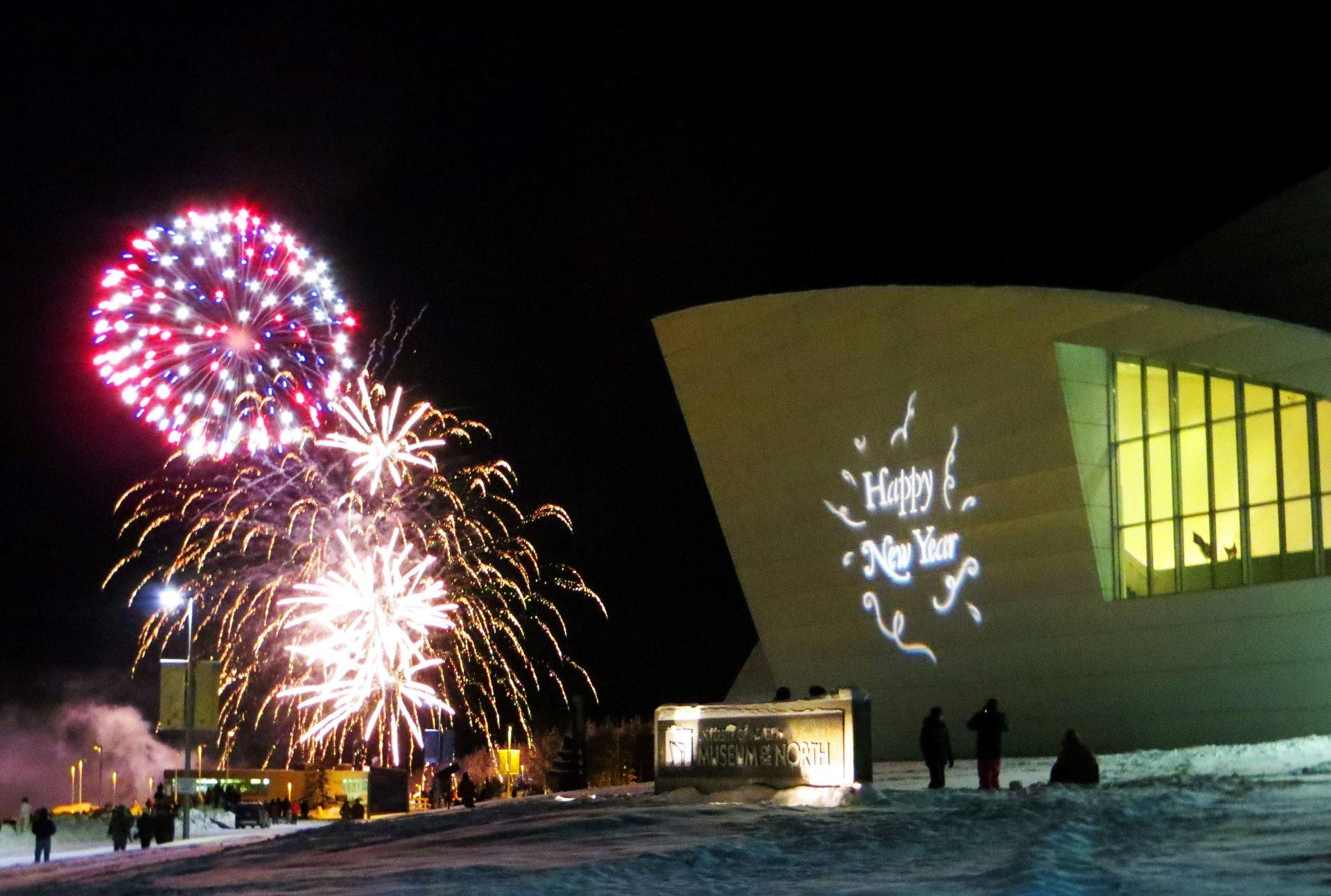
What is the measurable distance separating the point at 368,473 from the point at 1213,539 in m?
16.9

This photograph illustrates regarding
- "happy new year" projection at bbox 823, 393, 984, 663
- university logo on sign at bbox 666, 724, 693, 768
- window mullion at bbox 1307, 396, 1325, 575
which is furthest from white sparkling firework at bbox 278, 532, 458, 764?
window mullion at bbox 1307, 396, 1325, 575

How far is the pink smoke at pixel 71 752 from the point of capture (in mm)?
86000

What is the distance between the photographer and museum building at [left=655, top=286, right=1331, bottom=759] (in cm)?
2531

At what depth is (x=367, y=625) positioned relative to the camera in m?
32.5

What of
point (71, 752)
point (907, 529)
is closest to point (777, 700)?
point (907, 529)

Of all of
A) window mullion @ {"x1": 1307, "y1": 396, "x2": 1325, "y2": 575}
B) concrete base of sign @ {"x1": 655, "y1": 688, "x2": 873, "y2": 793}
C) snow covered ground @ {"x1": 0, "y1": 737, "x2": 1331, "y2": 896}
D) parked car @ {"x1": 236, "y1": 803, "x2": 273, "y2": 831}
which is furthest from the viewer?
parked car @ {"x1": 236, "y1": 803, "x2": 273, "y2": 831}

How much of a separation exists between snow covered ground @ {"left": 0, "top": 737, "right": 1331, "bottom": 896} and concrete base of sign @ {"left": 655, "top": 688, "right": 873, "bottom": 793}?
39 cm

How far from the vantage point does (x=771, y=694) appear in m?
38.1

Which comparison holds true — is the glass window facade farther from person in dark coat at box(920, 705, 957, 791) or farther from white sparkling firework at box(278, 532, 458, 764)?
white sparkling firework at box(278, 532, 458, 764)

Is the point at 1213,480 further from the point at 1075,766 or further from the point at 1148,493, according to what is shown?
the point at 1075,766

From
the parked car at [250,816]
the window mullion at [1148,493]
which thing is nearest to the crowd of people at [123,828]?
the parked car at [250,816]

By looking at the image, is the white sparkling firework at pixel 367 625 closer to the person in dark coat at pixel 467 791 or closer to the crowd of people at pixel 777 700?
the person in dark coat at pixel 467 791

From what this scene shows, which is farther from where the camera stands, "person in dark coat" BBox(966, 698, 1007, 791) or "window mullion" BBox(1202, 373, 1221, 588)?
"window mullion" BBox(1202, 373, 1221, 588)

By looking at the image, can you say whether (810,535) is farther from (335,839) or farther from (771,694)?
(335,839)
